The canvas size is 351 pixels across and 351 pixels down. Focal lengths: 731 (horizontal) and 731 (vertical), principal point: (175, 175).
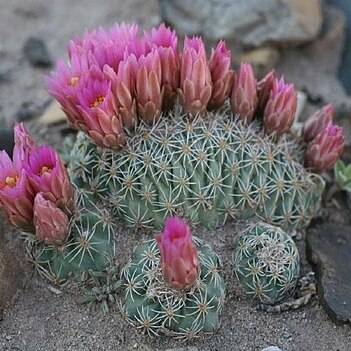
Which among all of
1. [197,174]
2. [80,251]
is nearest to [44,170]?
[80,251]

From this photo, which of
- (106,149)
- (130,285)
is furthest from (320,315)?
(106,149)

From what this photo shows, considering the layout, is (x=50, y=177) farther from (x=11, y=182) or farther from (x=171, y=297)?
(x=171, y=297)

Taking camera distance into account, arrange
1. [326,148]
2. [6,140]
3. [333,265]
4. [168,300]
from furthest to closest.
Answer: [6,140]
[326,148]
[333,265]
[168,300]

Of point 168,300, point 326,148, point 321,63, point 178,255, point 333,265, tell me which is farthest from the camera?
point 321,63

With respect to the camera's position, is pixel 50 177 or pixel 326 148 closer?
pixel 50 177

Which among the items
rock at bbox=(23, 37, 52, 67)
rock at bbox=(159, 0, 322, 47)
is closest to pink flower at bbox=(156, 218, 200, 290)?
rock at bbox=(159, 0, 322, 47)

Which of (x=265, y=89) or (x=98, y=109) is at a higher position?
(x=98, y=109)

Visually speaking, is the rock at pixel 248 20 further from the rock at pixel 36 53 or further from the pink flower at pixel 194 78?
the pink flower at pixel 194 78

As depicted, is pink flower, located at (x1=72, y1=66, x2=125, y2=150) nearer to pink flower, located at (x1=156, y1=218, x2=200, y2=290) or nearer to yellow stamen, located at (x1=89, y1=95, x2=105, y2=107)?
yellow stamen, located at (x1=89, y1=95, x2=105, y2=107)
